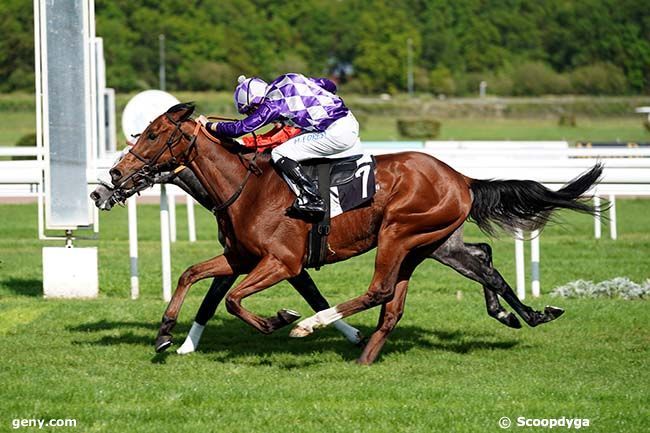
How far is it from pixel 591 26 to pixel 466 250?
79.0 meters

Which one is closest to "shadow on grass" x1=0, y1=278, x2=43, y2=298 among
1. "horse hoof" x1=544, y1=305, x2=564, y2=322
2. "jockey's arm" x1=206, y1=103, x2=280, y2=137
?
"jockey's arm" x1=206, y1=103, x2=280, y2=137

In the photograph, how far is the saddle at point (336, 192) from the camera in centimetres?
678

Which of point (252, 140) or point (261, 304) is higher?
point (252, 140)

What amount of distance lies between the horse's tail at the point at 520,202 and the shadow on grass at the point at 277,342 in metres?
0.84

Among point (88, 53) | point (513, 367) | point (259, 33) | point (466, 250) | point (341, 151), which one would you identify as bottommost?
point (513, 367)

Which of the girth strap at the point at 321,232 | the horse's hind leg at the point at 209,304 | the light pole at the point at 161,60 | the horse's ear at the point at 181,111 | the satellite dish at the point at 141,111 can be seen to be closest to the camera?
the girth strap at the point at 321,232

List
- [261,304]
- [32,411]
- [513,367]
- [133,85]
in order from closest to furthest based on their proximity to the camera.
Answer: [32,411]
[513,367]
[261,304]
[133,85]

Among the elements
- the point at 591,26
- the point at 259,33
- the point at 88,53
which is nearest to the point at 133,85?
the point at 259,33

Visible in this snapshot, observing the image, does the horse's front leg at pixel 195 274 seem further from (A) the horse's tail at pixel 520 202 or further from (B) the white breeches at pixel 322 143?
(A) the horse's tail at pixel 520 202

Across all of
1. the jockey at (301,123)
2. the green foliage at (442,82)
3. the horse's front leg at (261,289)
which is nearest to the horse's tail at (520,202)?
the jockey at (301,123)

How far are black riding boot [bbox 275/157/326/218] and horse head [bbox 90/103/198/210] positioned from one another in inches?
26.9

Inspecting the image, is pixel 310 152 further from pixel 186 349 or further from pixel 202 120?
pixel 186 349

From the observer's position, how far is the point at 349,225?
6.86m

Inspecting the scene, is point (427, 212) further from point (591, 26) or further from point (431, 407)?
point (591, 26)
